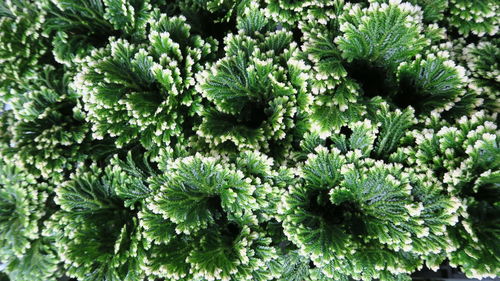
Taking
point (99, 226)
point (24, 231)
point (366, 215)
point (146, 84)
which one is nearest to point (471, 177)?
point (366, 215)

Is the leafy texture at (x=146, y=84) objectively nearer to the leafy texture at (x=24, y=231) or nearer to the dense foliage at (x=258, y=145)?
the dense foliage at (x=258, y=145)

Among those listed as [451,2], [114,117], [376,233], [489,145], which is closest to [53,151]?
[114,117]

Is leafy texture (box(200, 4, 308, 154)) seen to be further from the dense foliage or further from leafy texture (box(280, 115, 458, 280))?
leafy texture (box(280, 115, 458, 280))

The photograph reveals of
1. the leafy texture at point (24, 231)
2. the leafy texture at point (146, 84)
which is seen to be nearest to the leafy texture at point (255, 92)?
the leafy texture at point (146, 84)

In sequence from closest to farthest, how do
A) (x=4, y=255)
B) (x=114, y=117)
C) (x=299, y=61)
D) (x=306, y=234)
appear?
1. (x=306, y=234)
2. (x=299, y=61)
3. (x=114, y=117)
4. (x=4, y=255)

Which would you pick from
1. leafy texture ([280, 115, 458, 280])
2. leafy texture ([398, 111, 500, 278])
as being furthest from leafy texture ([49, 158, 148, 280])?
leafy texture ([398, 111, 500, 278])

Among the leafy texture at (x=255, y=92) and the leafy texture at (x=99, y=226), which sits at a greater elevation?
the leafy texture at (x=255, y=92)

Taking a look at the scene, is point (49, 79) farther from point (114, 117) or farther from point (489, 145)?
point (489, 145)

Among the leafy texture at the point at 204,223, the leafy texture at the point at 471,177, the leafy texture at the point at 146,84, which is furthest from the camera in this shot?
the leafy texture at the point at 146,84

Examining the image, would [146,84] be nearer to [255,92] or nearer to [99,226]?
[255,92]
